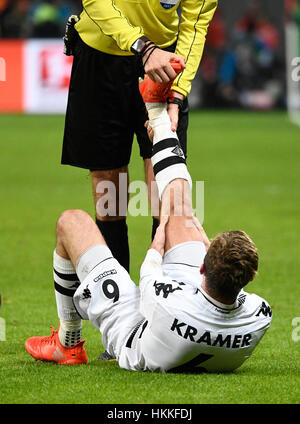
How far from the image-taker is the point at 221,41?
24.8 metres

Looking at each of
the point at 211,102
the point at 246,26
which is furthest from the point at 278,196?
the point at 246,26

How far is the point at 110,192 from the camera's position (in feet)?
18.4

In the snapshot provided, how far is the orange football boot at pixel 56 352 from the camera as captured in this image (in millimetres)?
4898

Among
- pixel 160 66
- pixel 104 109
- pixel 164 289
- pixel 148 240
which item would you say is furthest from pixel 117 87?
pixel 148 240

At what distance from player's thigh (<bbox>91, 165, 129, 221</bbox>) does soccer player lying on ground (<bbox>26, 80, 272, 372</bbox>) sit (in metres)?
0.70

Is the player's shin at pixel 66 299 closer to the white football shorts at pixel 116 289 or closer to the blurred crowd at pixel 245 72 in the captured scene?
the white football shorts at pixel 116 289

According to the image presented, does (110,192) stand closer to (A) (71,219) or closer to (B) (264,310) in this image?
(A) (71,219)

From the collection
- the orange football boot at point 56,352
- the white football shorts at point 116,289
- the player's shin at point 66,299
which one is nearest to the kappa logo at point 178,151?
the white football shorts at point 116,289

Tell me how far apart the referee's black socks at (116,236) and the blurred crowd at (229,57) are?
56.7ft

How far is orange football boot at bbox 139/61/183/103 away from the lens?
497 cm

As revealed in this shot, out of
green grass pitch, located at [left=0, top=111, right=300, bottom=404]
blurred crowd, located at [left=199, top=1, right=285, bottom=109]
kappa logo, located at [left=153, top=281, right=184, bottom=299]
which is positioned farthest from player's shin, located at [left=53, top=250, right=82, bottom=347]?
blurred crowd, located at [left=199, top=1, right=285, bottom=109]

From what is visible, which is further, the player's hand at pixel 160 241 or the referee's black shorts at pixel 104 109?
the referee's black shorts at pixel 104 109

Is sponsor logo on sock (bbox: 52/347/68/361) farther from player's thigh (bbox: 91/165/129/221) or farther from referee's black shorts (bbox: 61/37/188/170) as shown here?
referee's black shorts (bbox: 61/37/188/170)

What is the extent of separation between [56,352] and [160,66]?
147cm
